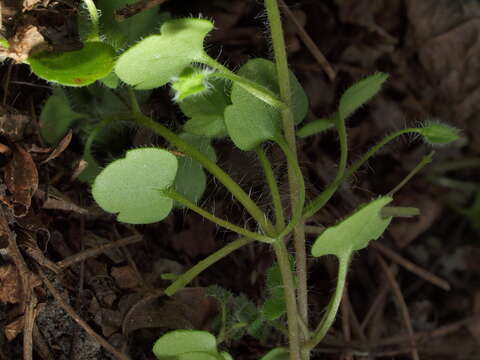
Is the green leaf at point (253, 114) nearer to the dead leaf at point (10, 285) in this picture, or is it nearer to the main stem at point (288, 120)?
the main stem at point (288, 120)

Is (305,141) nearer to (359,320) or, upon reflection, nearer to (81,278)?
(359,320)

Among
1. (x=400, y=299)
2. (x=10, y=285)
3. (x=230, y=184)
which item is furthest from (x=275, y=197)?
(x=400, y=299)

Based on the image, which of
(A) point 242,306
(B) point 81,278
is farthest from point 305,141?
(B) point 81,278

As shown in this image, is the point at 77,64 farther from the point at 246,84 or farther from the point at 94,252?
the point at 94,252

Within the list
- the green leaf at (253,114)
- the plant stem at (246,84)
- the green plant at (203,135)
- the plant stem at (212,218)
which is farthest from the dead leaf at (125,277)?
the plant stem at (246,84)

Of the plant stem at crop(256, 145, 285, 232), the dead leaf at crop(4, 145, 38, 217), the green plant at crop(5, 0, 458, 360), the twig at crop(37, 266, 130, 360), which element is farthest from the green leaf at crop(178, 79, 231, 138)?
the twig at crop(37, 266, 130, 360)

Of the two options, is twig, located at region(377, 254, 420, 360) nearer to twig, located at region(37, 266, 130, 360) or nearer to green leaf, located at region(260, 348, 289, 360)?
green leaf, located at region(260, 348, 289, 360)
